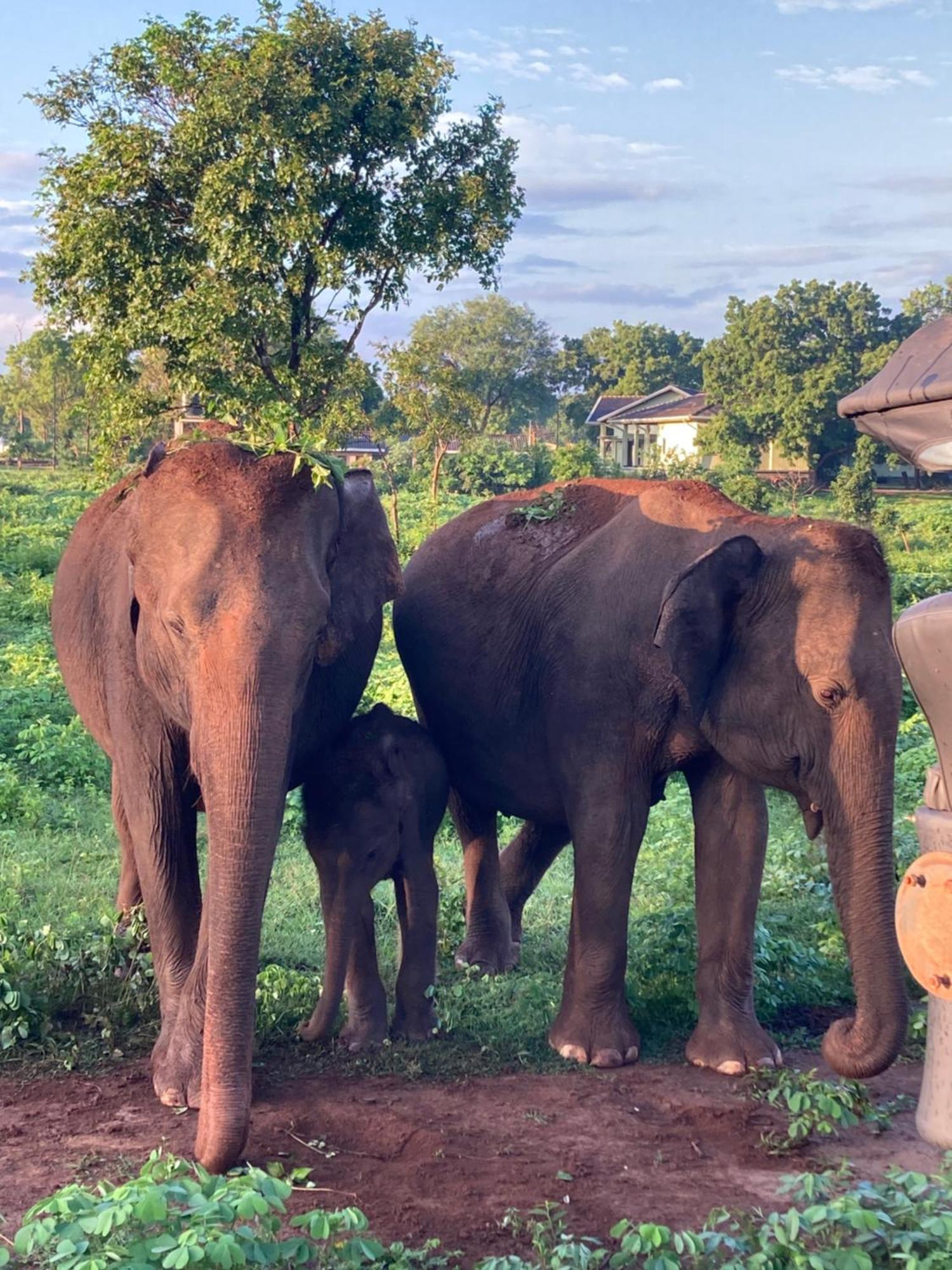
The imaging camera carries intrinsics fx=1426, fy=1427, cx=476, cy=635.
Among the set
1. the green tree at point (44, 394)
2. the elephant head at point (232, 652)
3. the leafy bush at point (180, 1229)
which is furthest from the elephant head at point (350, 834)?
the green tree at point (44, 394)

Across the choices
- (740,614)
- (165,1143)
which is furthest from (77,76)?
(165,1143)

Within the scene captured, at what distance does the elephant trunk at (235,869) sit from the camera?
4.27m

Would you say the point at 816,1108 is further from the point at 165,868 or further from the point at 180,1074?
the point at 165,868

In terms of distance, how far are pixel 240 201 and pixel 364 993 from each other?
28.2 feet

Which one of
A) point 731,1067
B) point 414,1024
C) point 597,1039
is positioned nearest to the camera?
point 731,1067

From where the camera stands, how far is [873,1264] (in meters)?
3.34

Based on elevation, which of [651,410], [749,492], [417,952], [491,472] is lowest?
[417,952]

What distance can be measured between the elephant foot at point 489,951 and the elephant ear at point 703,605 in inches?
87.2

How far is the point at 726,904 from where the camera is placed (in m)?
5.92

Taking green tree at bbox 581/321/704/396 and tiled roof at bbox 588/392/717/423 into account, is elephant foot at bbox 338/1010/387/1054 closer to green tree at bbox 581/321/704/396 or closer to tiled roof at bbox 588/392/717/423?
tiled roof at bbox 588/392/717/423

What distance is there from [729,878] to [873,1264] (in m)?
2.61

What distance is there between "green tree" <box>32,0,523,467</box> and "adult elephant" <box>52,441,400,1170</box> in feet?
21.2

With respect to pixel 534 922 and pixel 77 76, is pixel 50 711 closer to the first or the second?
pixel 534 922

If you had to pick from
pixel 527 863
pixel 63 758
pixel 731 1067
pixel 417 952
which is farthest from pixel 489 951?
pixel 63 758
